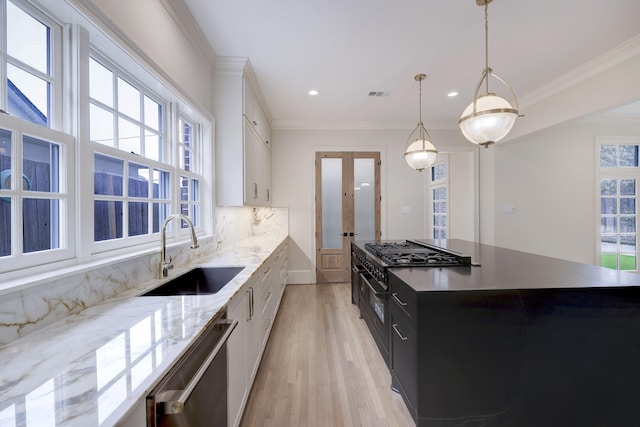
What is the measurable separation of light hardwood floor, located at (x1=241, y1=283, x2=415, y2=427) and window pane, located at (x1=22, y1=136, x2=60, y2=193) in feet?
5.45

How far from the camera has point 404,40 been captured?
2561 millimetres

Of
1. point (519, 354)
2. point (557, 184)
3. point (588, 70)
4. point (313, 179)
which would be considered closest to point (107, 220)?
point (519, 354)

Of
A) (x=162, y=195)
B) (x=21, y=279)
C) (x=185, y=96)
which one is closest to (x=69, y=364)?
(x=21, y=279)

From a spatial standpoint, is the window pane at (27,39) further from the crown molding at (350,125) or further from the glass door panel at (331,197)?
the glass door panel at (331,197)

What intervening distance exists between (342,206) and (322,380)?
10.4 ft

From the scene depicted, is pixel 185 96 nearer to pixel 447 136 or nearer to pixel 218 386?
pixel 218 386

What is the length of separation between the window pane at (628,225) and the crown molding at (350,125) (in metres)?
3.28

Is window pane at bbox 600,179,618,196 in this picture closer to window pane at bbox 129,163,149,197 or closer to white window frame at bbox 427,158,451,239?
white window frame at bbox 427,158,451,239

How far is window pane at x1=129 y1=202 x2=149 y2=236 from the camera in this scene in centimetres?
177

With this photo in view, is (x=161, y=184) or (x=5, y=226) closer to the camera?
(x=5, y=226)

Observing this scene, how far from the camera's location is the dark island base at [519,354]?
4.68ft

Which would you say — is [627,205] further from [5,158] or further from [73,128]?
[5,158]

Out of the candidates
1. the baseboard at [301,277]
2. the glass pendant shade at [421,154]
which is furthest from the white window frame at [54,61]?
the baseboard at [301,277]

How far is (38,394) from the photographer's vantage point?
2.04ft
